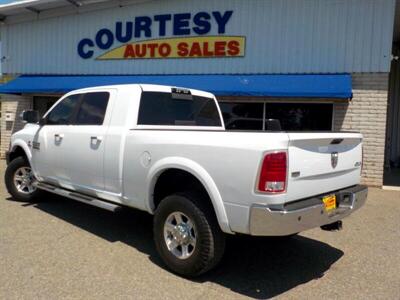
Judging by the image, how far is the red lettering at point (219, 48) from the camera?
436 inches

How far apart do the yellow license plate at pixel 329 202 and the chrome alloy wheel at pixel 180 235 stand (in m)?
1.28

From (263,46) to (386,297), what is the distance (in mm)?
8051

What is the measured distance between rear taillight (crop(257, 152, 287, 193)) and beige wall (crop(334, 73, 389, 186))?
7.35m

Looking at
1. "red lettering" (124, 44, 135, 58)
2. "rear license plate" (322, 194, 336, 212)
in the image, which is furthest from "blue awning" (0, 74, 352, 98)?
"rear license plate" (322, 194, 336, 212)

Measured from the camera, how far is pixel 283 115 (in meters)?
10.8

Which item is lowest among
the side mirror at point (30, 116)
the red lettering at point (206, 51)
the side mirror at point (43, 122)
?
the side mirror at point (43, 122)

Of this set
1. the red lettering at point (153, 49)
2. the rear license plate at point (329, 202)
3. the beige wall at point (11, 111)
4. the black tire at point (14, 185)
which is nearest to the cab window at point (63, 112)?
the black tire at point (14, 185)

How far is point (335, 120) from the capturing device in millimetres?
10203

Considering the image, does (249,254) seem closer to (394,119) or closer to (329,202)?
(329,202)

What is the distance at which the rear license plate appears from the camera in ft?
12.6

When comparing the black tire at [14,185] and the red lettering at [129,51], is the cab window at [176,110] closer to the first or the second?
the black tire at [14,185]

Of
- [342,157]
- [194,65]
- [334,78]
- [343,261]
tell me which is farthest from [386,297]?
[194,65]

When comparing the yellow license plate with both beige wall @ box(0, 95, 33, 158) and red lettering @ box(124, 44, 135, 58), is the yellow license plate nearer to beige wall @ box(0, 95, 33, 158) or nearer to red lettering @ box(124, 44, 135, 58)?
red lettering @ box(124, 44, 135, 58)

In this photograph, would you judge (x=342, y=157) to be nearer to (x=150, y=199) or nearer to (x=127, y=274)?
(x=150, y=199)
